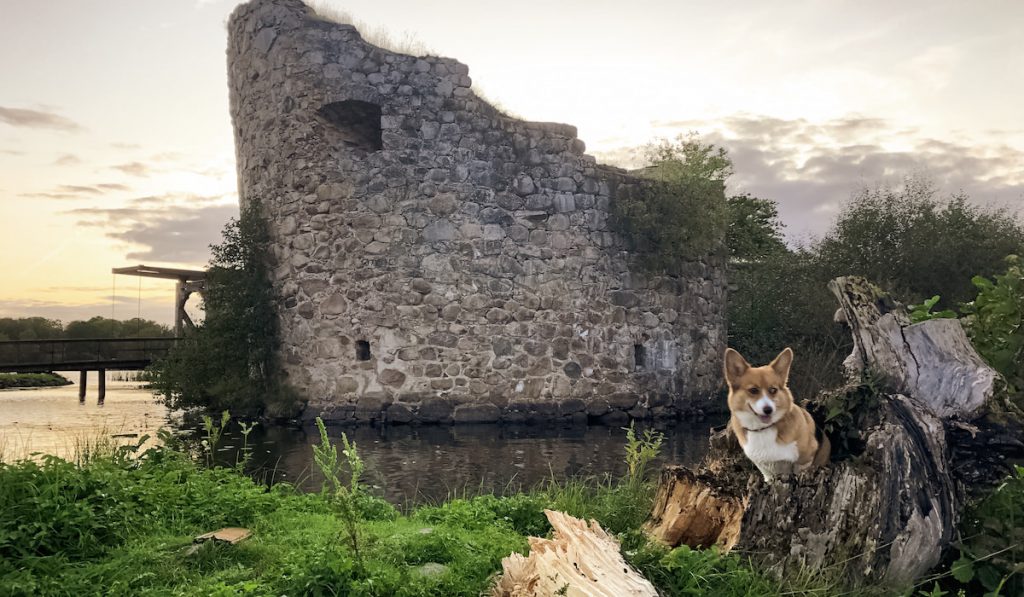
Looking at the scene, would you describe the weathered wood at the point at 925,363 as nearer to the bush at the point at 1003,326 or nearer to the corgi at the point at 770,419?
the corgi at the point at 770,419

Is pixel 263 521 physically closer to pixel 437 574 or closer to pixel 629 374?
pixel 437 574

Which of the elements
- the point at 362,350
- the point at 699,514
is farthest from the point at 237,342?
the point at 699,514

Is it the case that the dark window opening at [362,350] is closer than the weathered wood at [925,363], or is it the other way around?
the weathered wood at [925,363]

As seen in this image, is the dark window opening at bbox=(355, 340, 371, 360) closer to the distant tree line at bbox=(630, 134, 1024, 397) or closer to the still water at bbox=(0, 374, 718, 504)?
the still water at bbox=(0, 374, 718, 504)

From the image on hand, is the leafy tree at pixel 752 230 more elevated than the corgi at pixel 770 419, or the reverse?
the leafy tree at pixel 752 230

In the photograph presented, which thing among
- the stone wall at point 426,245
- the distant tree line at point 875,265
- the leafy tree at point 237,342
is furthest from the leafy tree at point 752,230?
the leafy tree at point 237,342

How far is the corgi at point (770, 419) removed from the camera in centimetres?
411

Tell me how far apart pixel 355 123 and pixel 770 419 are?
1240 cm

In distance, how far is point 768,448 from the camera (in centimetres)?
427

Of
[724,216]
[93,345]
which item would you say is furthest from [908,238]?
[93,345]

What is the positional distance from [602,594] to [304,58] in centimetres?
1281

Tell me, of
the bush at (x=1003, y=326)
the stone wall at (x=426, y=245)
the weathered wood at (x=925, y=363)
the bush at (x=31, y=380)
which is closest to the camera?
the weathered wood at (x=925, y=363)

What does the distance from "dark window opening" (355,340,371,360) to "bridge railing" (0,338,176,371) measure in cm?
708

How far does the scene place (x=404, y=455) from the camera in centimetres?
1045
